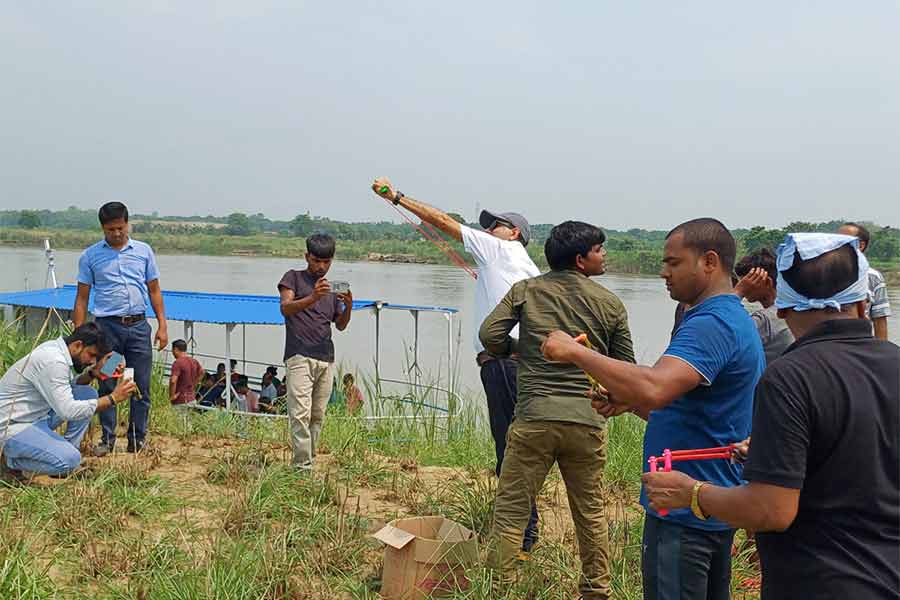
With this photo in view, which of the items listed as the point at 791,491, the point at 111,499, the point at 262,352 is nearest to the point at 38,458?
the point at 111,499

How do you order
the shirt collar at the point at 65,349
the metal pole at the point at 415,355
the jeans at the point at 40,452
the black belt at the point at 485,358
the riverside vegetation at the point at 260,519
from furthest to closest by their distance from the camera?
the metal pole at the point at 415,355, the shirt collar at the point at 65,349, the jeans at the point at 40,452, the black belt at the point at 485,358, the riverside vegetation at the point at 260,519

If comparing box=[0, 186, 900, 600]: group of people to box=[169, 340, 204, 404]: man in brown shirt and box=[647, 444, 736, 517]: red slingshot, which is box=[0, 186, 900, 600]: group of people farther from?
box=[169, 340, 204, 404]: man in brown shirt

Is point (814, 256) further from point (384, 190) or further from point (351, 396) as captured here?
point (351, 396)

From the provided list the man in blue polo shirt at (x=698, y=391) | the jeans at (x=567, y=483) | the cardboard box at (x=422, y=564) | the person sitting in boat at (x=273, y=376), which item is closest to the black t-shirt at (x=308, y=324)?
the cardboard box at (x=422, y=564)

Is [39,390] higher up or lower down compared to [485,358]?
lower down

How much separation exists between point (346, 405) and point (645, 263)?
95.3 feet

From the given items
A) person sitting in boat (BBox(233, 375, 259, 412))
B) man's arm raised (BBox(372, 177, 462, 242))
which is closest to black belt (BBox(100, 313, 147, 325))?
man's arm raised (BBox(372, 177, 462, 242))

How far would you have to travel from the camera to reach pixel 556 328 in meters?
3.40

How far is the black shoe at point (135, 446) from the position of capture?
217 inches

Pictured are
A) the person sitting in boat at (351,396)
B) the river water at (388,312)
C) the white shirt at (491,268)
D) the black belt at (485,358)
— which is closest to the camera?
the black belt at (485,358)

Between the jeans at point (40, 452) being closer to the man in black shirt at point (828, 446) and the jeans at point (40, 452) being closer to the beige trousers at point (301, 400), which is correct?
the beige trousers at point (301, 400)

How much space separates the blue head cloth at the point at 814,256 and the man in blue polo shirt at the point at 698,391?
49cm

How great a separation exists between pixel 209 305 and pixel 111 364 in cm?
652

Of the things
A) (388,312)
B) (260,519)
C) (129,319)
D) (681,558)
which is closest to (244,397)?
(129,319)
